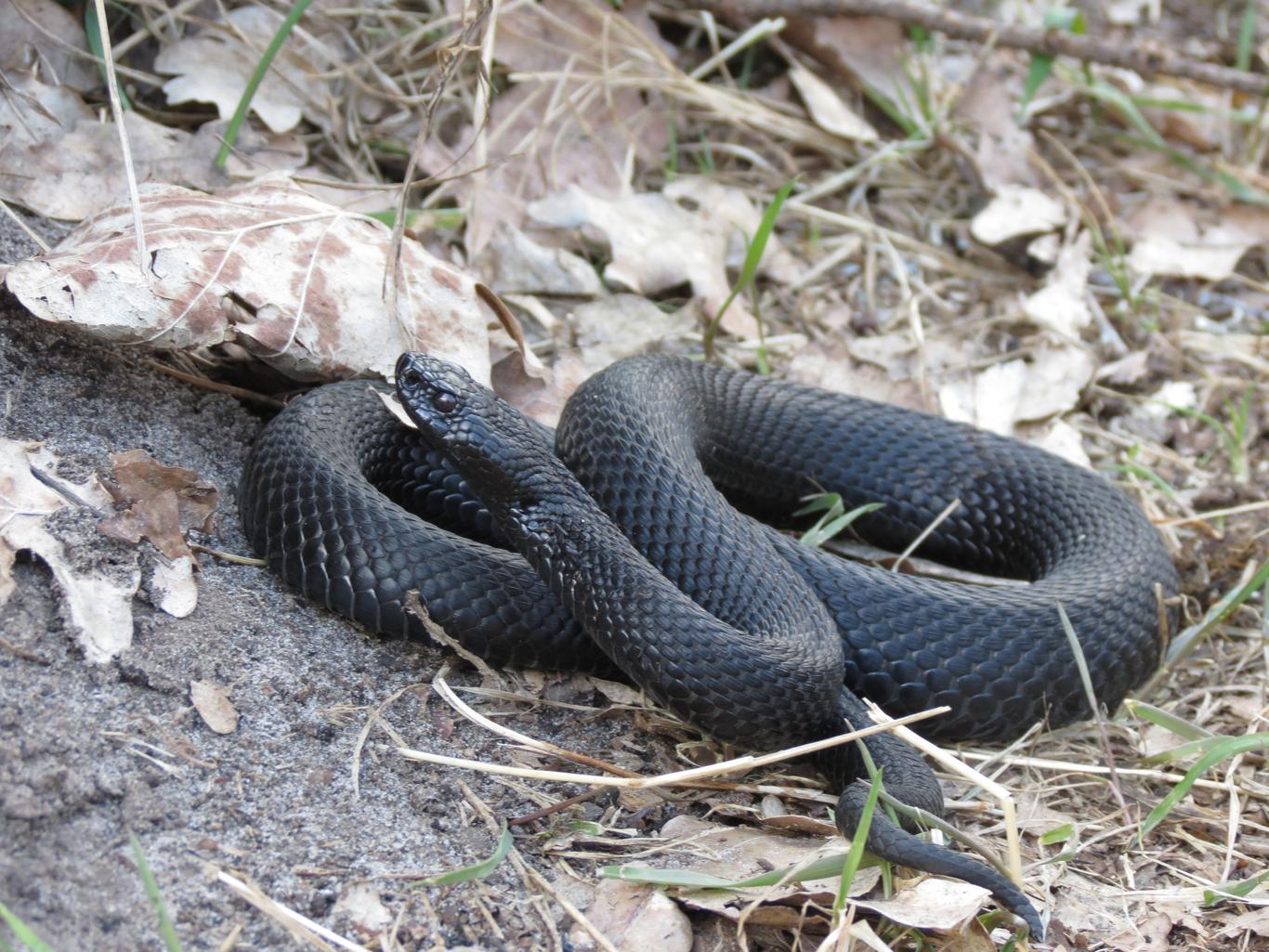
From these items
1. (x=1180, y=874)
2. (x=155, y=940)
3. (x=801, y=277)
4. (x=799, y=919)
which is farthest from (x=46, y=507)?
(x=801, y=277)

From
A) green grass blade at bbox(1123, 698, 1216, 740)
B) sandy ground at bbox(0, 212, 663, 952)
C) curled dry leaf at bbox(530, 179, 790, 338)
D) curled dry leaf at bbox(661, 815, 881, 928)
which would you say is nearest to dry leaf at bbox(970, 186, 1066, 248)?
curled dry leaf at bbox(530, 179, 790, 338)

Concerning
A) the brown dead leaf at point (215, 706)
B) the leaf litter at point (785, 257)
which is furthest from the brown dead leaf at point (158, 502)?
the brown dead leaf at point (215, 706)

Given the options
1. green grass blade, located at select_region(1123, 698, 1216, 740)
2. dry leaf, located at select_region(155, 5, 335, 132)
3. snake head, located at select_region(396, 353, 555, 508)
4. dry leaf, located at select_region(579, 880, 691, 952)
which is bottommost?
dry leaf, located at select_region(579, 880, 691, 952)

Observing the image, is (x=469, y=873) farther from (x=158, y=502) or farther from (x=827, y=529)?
(x=827, y=529)

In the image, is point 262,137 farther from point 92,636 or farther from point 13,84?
point 92,636

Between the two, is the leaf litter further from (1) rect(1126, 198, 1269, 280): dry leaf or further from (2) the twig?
(2) the twig

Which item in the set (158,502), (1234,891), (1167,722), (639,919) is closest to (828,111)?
(1167,722)

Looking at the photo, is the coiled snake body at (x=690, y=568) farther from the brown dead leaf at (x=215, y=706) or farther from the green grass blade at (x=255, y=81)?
the green grass blade at (x=255, y=81)
